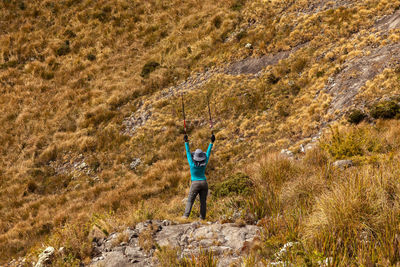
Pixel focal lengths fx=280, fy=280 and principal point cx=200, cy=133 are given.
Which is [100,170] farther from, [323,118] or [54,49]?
[54,49]

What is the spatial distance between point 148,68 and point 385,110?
18.5m

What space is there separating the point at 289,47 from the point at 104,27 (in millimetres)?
19915

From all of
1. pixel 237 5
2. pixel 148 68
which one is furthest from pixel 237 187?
pixel 237 5

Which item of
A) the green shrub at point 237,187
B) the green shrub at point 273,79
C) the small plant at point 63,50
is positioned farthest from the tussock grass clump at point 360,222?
the small plant at point 63,50

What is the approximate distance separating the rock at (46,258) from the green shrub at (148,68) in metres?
19.4

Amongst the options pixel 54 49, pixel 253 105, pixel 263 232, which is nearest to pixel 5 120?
pixel 54 49

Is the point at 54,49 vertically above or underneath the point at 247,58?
above

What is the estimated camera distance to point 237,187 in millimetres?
7652

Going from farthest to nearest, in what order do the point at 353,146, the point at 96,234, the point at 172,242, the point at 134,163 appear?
the point at 134,163, the point at 353,146, the point at 96,234, the point at 172,242

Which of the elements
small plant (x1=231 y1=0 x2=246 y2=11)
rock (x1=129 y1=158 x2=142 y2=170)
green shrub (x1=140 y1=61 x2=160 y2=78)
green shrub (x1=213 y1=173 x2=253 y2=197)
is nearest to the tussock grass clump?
green shrub (x1=213 y1=173 x2=253 y2=197)

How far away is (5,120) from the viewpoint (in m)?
21.7

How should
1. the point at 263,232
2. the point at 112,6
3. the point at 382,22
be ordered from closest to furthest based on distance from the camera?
1. the point at 263,232
2. the point at 382,22
3. the point at 112,6

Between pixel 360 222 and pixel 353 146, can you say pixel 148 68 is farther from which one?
pixel 360 222

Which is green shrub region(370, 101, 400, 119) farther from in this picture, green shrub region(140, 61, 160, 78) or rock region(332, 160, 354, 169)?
green shrub region(140, 61, 160, 78)
